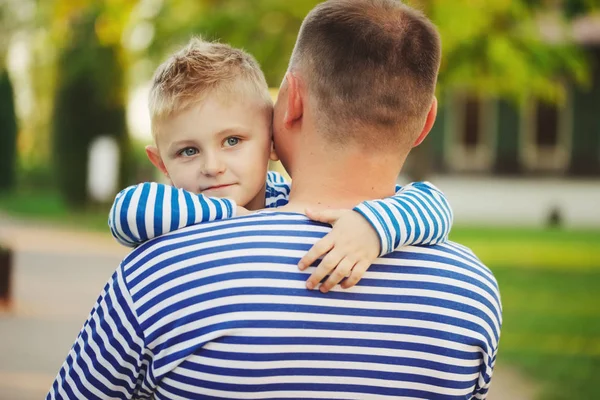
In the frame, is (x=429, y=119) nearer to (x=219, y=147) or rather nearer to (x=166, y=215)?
(x=219, y=147)

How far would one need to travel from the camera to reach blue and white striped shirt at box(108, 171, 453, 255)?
1629 mm

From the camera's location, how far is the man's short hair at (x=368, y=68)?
1678 millimetres

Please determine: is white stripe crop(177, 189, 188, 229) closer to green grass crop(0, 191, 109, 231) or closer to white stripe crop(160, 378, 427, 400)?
white stripe crop(160, 378, 427, 400)

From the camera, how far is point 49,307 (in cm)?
899

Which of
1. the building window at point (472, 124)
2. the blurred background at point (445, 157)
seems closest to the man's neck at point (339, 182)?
the blurred background at point (445, 157)

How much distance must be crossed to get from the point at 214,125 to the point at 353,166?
458mm

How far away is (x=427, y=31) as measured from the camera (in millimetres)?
1745

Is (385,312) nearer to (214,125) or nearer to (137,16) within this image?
(214,125)

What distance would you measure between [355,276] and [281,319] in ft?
0.53

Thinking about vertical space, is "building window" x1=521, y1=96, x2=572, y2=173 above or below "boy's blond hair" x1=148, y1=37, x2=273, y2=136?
below

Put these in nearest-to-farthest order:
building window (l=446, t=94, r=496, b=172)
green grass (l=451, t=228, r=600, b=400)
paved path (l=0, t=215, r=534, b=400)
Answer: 1. paved path (l=0, t=215, r=534, b=400)
2. green grass (l=451, t=228, r=600, b=400)
3. building window (l=446, t=94, r=496, b=172)

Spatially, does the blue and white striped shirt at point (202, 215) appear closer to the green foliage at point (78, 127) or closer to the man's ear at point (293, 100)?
the man's ear at point (293, 100)

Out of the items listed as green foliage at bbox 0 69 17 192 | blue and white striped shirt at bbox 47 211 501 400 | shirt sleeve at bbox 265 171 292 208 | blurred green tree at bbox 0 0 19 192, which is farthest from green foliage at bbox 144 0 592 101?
green foliage at bbox 0 69 17 192

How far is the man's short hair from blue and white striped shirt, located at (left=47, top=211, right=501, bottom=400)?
236mm
